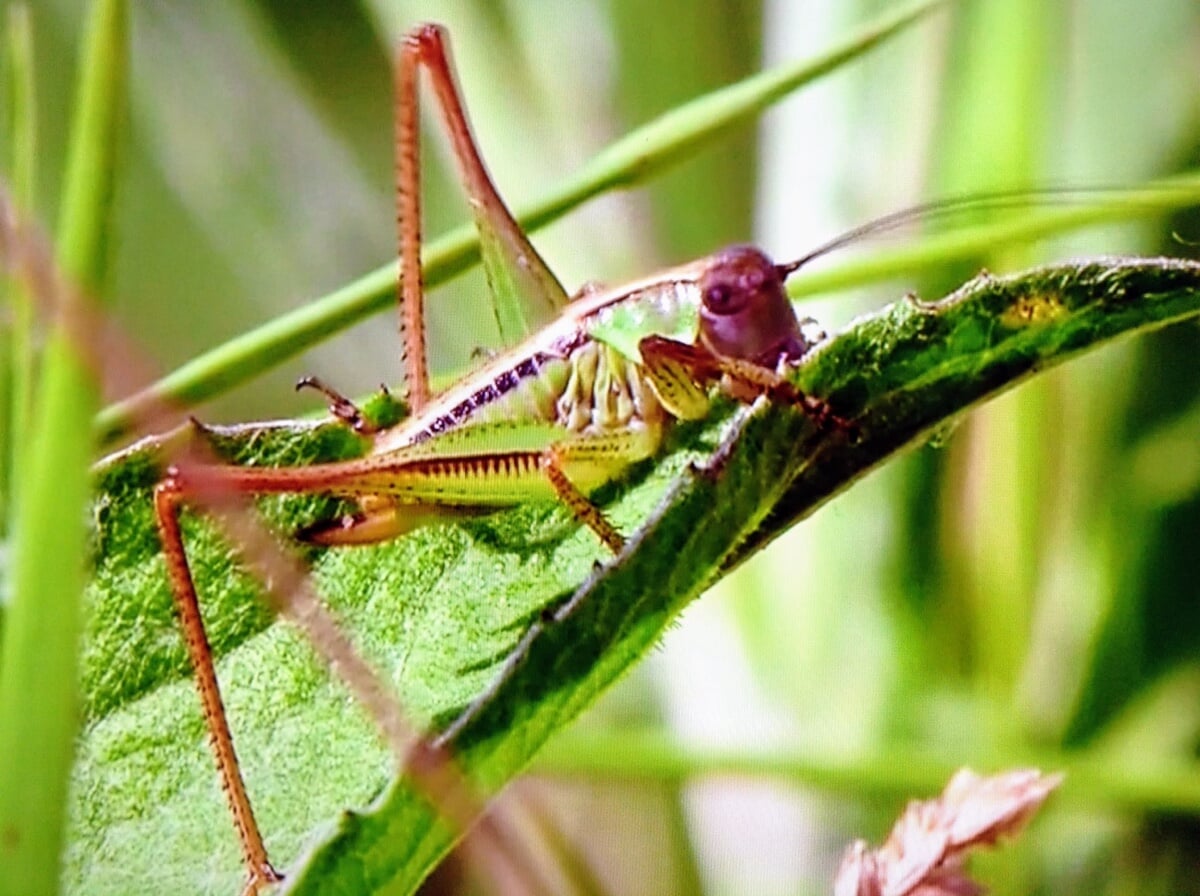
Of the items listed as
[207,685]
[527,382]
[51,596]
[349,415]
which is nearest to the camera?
[51,596]

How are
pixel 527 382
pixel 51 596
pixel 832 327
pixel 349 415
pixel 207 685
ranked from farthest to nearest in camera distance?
pixel 832 327 < pixel 527 382 < pixel 349 415 < pixel 207 685 < pixel 51 596

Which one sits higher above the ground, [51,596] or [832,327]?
[51,596]

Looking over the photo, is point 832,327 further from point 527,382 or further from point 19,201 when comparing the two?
point 19,201

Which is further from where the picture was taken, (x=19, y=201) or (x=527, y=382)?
(x=527, y=382)

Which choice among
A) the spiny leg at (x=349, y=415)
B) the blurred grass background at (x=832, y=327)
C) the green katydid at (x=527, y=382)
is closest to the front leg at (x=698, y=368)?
the green katydid at (x=527, y=382)

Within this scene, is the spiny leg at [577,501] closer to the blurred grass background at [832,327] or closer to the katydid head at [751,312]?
the katydid head at [751,312]

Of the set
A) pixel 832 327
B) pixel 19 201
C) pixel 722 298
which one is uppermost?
pixel 19 201

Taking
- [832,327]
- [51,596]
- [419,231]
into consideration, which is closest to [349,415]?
[419,231]
